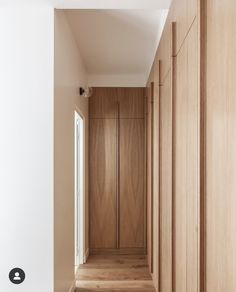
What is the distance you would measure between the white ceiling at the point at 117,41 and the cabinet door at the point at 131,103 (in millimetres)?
142

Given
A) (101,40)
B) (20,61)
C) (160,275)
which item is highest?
(101,40)

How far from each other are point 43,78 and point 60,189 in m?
0.93

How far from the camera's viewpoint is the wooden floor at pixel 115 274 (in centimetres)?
420

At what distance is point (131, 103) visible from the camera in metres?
5.77

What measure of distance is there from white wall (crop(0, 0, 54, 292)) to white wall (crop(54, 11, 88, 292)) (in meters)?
0.10

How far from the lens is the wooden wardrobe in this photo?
572 centimetres

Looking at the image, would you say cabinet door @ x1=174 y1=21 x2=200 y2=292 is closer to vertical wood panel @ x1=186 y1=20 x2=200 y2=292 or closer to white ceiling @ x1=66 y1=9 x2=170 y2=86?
vertical wood panel @ x1=186 y1=20 x2=200 y2=292

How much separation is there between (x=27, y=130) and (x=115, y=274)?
2.59 m

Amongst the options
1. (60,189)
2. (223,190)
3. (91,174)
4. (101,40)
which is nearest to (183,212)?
(223,190)

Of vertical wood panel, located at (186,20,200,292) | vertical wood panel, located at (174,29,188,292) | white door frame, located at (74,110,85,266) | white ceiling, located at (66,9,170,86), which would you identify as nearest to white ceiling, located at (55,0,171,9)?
white ceiling, located at (66,9,170,86)

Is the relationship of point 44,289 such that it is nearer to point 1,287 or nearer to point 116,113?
point 1,287

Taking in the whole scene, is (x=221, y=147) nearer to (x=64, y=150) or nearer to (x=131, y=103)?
(x=64, y=150)

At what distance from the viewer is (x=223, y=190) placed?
129 cm

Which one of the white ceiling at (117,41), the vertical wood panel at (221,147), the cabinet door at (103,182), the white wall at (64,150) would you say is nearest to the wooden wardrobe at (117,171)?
the cabinet door at (103,182)
